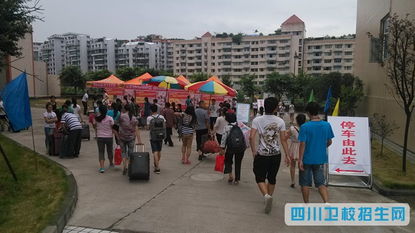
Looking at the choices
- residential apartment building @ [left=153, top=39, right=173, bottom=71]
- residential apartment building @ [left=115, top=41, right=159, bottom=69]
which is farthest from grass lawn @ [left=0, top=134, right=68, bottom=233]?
residential apartment building @ [left=153, top=39, right=173, bottom=71]

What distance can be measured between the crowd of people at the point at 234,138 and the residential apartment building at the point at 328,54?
Result: 3668 inches

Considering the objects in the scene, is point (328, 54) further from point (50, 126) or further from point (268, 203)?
point (268, 203)

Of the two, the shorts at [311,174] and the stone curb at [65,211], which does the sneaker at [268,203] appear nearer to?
the shorts at [311,174]

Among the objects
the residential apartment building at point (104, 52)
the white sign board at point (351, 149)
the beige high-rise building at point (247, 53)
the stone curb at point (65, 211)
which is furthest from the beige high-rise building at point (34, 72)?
the residential apartment building at point (104, 52)

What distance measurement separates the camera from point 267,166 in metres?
5.61

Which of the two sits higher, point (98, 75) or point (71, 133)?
point (98, 75)

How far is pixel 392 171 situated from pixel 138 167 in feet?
21.4

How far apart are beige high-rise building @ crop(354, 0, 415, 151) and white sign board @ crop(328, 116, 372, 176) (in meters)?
5.01

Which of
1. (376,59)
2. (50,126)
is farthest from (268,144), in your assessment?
(376,59)

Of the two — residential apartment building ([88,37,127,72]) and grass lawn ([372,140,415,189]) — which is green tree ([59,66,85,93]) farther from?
residential apartment building ([88,37,127,72])

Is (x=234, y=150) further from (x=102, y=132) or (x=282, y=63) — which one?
(x=282, y=63)

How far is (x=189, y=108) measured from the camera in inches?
365

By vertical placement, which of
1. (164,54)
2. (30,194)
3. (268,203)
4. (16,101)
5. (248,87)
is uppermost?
(164,54)

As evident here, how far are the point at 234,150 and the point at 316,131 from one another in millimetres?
2149
